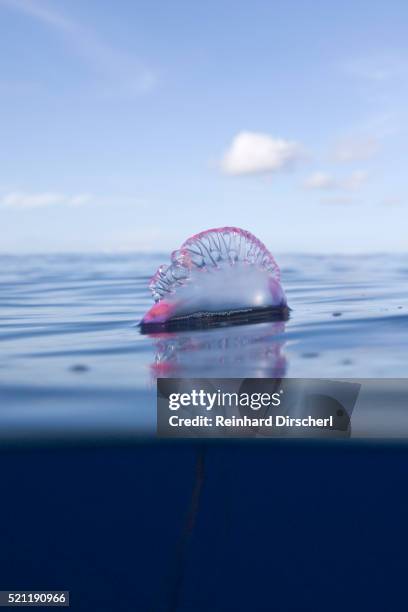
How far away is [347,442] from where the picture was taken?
503 centimetres

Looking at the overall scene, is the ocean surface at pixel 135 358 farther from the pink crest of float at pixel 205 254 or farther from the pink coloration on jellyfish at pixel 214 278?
the pink crest of float at pixel 205 254

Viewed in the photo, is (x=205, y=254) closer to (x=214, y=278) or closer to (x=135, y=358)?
(x=214, y=278)

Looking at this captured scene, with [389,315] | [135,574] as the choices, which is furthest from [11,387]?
[389,315]

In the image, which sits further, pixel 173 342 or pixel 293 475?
pixel 293 475

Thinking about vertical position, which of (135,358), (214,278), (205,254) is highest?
(205,254)

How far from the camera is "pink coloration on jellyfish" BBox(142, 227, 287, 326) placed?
4832 millimetres

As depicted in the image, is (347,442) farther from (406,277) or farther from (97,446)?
(406,277)

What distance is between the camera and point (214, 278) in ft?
16.1

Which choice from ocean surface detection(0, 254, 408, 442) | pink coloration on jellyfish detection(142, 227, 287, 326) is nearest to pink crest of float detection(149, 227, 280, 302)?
pink coloration on jellyfish detection(142, 227, 287, 326)

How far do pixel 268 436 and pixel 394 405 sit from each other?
0.96 metres

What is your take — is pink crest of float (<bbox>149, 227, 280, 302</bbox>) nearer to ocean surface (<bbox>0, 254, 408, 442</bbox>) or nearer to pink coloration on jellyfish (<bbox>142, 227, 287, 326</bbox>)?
pink coloration on jellyfish (<bbox>142, 227, 287, 326</bbox>)

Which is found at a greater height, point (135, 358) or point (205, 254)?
point (205, 254)

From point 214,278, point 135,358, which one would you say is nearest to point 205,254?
point 214,278

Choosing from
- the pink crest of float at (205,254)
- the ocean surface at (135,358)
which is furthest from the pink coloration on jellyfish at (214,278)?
the ocean surface at (135,358)
